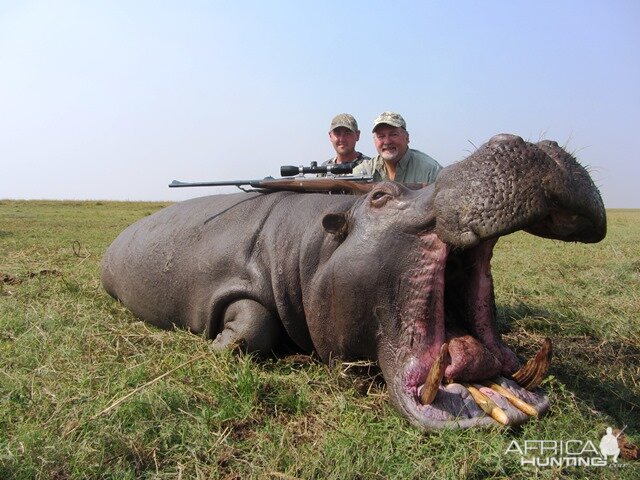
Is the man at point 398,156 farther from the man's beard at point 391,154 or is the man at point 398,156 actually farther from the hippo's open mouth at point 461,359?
the hippo's open mouth at point 461,359

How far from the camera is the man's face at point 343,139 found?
317 inches

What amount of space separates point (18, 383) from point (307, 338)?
1683 millimetres

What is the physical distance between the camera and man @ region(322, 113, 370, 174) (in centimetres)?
797

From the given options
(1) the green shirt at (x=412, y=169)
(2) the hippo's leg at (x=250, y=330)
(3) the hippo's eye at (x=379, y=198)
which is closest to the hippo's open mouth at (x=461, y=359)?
(3) the hippo's eye at (x=379, y=198)

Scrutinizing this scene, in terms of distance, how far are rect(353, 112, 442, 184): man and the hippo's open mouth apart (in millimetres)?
3644

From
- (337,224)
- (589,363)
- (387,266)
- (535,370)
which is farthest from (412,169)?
(535,370)

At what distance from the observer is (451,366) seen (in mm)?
2957

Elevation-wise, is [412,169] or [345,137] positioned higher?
[345,137]

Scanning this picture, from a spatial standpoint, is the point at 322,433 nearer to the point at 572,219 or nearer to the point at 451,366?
the point at 451,366

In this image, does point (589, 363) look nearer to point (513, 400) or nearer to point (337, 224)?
point (513, 400)

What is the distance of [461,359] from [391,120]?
4306 millimetres

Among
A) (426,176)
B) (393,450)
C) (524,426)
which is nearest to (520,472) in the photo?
(524,426)

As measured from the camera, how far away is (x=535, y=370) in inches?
118

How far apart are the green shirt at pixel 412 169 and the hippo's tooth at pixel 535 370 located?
154 inches
